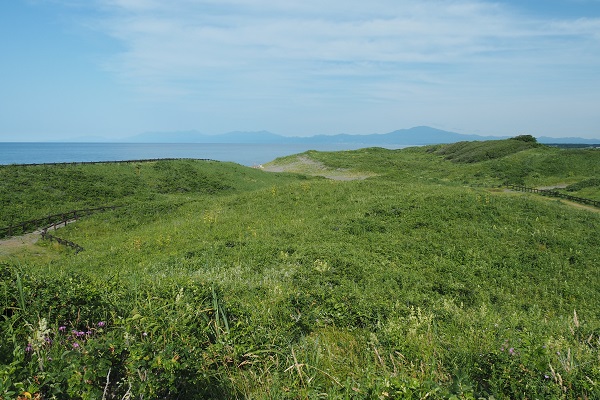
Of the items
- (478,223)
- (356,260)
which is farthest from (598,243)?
(356,260)

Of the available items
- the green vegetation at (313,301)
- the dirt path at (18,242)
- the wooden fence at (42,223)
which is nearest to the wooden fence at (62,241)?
the dirt path at (18,242)

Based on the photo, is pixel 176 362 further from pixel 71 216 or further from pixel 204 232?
pixel 71 216

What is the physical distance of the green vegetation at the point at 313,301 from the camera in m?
5.29

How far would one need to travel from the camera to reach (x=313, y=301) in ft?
35.0

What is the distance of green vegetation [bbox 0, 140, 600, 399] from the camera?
5.29m

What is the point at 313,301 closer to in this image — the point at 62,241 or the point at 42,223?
the point at 62,241

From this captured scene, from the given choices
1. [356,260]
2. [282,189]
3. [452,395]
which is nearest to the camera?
[452,395]

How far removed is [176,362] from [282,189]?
96.1 feet

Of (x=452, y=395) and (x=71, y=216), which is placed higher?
(x=452, y=395)

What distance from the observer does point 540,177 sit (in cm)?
6084

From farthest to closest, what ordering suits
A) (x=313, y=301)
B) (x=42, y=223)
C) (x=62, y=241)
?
(x=42, y=223), (x=62, y=241), (x=313, y=301)

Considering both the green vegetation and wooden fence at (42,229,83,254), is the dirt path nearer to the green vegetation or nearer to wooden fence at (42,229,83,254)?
wooden fence at (42,229,83,254)

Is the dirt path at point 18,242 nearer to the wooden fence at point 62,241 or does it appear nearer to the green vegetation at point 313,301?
the wooden fence at point 62,241

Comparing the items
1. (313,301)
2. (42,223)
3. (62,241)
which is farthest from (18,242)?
(313,301)
